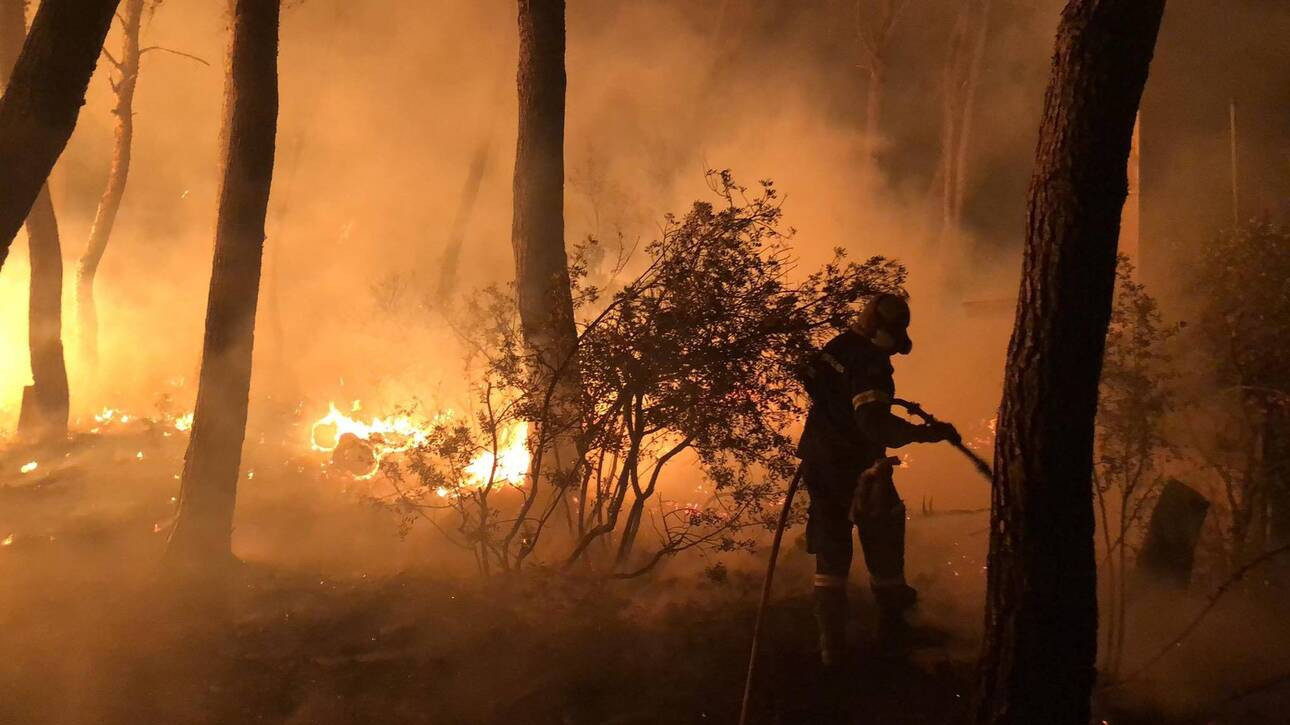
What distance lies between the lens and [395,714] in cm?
440

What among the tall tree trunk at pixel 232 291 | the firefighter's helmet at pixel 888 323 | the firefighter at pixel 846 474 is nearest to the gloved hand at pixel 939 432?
the firefighter at pixel 846 474

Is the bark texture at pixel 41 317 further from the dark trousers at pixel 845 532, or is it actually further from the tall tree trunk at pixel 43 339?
the dark trousers at pixel 845 532

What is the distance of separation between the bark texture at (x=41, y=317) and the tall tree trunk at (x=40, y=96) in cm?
827

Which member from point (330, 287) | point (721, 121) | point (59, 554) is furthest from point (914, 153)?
point (59, 554)

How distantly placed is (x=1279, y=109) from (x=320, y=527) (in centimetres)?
1103

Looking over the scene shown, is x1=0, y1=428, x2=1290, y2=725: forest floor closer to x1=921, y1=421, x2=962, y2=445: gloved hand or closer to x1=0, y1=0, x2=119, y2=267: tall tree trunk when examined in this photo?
x1=921, y1=421, x2=962, y2=445: gloved hand

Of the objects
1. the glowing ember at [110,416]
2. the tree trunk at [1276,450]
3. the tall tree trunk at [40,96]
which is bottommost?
the tree trunk at [1276,450]

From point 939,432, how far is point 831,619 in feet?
4.28

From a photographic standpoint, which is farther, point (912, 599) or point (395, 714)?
point (912, 599)

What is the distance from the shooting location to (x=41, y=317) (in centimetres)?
1154

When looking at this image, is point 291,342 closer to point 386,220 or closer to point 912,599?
point 386,220

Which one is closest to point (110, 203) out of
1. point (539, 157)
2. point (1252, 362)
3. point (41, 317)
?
point (41, 317)

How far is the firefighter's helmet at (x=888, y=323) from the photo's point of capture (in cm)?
446

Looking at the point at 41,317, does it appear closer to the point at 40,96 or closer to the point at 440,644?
the point at 40,96
